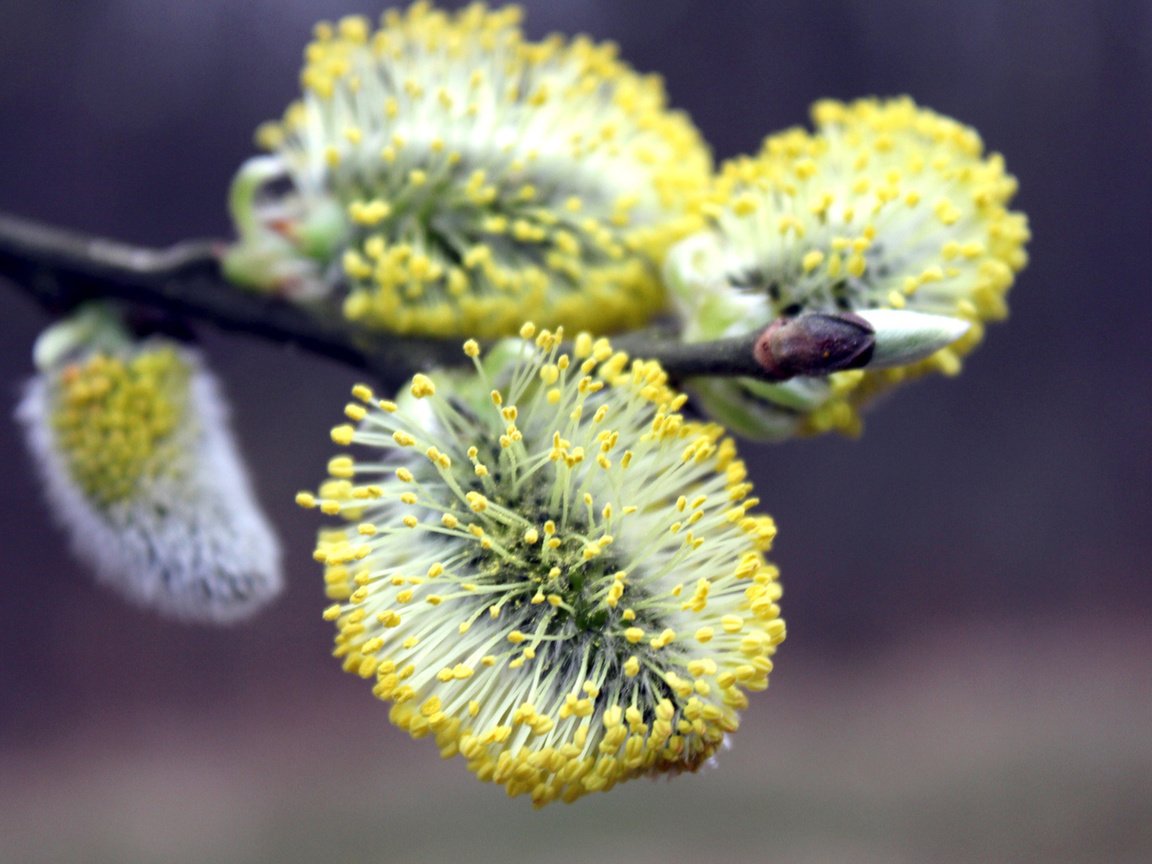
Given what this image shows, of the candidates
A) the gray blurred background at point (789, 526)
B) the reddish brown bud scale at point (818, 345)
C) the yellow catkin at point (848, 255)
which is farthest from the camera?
the gray blurred background at point (789, 526)

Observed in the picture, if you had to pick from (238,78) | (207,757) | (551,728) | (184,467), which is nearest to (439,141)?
(184,467)

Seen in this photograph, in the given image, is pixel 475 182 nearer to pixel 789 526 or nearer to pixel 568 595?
pixel 568 595

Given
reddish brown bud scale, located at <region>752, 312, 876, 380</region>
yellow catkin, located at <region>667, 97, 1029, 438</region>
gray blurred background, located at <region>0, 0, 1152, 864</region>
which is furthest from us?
gray blurred background, located at <region>0, 0, 1152, 864</region>

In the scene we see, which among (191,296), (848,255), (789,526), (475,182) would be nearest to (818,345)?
(848,255)

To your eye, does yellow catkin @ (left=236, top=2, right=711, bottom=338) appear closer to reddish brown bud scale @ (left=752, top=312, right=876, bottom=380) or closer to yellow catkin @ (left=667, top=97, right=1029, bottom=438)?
yellow catkin @ (left=667, top=97, right=1029, bottom=438)

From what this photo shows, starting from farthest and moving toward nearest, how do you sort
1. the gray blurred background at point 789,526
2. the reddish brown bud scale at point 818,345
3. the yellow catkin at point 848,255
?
the gray blurred background at point 789,526
the yellow catkin at point 848,255
the reddish brown bud scale at point 818,345

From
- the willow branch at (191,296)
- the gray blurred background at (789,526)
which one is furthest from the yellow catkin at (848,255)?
the gray blurred background at (789,526)

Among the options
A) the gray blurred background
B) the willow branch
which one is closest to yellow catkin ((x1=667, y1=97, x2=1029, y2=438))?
the willow branch

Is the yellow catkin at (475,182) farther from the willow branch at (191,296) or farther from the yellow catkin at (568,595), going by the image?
the yellow catkin at (568,595)

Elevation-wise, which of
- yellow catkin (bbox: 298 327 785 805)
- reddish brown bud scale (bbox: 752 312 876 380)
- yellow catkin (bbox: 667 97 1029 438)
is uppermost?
yellow catkin (bbox: 667 97 1029 438)
